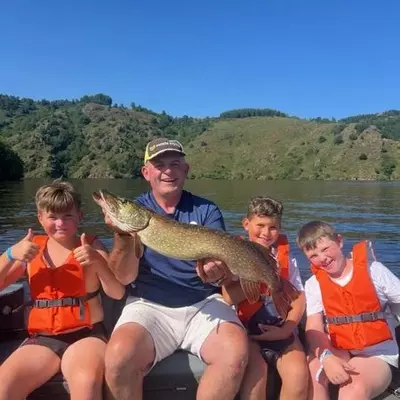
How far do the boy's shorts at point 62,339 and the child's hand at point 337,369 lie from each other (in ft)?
5.69

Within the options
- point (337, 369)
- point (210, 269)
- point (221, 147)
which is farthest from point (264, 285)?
point (221, 147)

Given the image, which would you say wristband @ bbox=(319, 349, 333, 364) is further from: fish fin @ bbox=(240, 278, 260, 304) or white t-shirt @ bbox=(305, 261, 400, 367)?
fish fin @ bbox=(240, 278, 260, 304)

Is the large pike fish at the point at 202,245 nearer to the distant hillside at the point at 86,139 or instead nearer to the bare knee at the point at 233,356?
the bare knee at the point at 233,356

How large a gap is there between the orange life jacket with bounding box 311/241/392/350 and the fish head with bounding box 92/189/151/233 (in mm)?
1690

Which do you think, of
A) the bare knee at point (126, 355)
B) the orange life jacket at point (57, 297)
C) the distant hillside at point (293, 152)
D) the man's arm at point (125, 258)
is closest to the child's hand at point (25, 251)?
the orange life jacket at point (57, 297)

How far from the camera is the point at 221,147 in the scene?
137 meters

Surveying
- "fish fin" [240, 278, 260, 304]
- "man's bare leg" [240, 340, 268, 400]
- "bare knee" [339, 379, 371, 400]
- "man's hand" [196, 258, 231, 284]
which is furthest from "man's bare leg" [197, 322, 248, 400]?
"bare knee" [339, 379, 371, 400]

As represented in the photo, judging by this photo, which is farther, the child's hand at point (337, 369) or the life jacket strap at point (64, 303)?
the life jacket strap at point (64, 303)

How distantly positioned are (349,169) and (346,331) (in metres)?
101

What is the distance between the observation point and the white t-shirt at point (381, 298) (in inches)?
154

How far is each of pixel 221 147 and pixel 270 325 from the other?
13364 centimetres

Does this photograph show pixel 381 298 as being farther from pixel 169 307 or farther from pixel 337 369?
pixel 169 307

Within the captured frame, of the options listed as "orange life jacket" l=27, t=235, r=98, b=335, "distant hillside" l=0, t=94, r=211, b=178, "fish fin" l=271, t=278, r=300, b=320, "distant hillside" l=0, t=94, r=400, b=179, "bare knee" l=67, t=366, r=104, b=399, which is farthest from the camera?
"distant hillside" l=0, t=94, r=211, b=178

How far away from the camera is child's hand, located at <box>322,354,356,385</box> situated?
3.61 m
